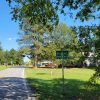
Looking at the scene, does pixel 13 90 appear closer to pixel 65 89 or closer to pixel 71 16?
pixel 65 89

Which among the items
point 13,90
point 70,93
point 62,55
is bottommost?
point 70,93

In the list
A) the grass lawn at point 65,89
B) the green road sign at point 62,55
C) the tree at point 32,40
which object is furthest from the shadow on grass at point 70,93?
the tree at point 32,40

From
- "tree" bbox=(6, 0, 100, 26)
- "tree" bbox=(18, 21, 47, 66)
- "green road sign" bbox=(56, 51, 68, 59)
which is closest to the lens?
"tree" bbox=(6, 0, 100, 26)

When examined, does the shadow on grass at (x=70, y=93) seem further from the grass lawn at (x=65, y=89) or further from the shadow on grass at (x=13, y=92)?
the shadow on grass at (x=13, y=92)

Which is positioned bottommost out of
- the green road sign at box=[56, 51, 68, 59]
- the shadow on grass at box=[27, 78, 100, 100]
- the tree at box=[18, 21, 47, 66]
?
the shadow on grass at box=[27, 78, 100, 100]

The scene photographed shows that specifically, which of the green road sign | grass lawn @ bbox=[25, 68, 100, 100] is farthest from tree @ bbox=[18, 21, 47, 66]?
the green road sign

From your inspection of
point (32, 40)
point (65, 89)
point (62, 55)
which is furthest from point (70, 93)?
point (32, 40)

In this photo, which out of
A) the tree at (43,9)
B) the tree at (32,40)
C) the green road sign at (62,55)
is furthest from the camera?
the tree at (32,40)

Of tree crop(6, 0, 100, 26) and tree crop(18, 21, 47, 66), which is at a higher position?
tree crop(18, 21, 47, 66)

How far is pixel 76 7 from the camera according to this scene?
46.9ft

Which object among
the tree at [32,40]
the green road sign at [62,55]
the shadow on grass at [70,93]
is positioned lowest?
the shadow on grass at [70,93]

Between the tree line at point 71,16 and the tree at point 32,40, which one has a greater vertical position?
the tree at point 32,40

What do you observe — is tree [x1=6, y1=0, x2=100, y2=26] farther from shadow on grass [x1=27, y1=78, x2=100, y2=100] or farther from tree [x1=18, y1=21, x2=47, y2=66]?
tree [x1=18, y1=21, x2=47, y2=66]

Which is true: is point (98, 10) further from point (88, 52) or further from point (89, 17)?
point (88, 52)
